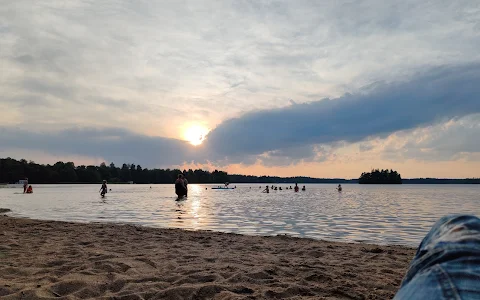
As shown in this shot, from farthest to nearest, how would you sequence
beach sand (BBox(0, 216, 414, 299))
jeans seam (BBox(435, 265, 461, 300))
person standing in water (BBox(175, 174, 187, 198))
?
1. person standing in water (BBox(175, 174, 187, 198))
2. beach sand (BBox(0, 216, 414, 299))
3. jeans seam (BBox(435, 265, 461, 300))

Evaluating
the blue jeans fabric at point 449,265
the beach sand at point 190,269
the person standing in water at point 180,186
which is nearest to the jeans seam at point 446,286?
the blue jeans fabric at point 449,265

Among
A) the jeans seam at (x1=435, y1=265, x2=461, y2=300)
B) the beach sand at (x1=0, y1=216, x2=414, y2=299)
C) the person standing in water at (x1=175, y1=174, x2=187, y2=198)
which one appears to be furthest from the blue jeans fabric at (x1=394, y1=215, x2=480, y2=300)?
the person standing in water at (x1=175, y1=174, x2=187, y2=198)

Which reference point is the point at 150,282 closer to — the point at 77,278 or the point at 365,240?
the point at 77,278

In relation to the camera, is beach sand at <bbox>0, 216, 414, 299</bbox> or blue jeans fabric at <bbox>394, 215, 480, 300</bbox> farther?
beach sand at <bbox>0, 216, 414, 299</bbox>

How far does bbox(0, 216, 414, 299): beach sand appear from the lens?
5.03 metres

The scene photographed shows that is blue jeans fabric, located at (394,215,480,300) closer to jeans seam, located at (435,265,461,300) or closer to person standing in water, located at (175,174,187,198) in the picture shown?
jeans seam, located at (435,265,461,300)

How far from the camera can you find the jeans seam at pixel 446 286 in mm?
1064

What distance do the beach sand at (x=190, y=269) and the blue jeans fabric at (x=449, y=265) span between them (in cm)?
380

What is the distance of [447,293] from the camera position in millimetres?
1083

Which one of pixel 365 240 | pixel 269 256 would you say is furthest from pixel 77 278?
pixel 365 240

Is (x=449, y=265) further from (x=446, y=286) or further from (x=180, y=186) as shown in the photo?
(x=180, y=186)

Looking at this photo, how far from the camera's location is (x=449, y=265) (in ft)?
3.84

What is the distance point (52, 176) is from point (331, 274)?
171 meters

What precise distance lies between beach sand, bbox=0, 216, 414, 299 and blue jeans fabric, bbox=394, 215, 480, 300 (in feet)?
12.5
